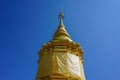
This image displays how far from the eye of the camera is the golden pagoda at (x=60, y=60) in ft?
110

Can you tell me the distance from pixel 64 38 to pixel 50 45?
7.38 ft

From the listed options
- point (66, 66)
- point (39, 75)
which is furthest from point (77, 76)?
point (39, 75)

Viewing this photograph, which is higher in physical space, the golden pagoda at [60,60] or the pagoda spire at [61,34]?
the pagoda spire at [61,34]

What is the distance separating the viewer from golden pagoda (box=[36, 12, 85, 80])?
110 feet

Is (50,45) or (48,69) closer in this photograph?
(48,69)

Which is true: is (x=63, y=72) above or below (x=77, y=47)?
below

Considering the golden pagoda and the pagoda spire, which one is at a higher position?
the pagoda spire

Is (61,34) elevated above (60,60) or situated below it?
above

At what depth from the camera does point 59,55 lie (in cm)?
3562

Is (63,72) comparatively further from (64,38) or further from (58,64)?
(64,38)

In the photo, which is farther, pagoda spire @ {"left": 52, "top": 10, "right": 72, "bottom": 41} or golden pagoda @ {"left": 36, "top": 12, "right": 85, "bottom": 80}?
pagoda spire @ {"left": 52, "top": 10, "right": 72, "bottom": 41}

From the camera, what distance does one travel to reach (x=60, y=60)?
115 feet

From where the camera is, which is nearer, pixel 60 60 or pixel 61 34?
pixel 60 60

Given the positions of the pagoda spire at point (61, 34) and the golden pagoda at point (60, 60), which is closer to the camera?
the golden pagoda at point (60, 60)
